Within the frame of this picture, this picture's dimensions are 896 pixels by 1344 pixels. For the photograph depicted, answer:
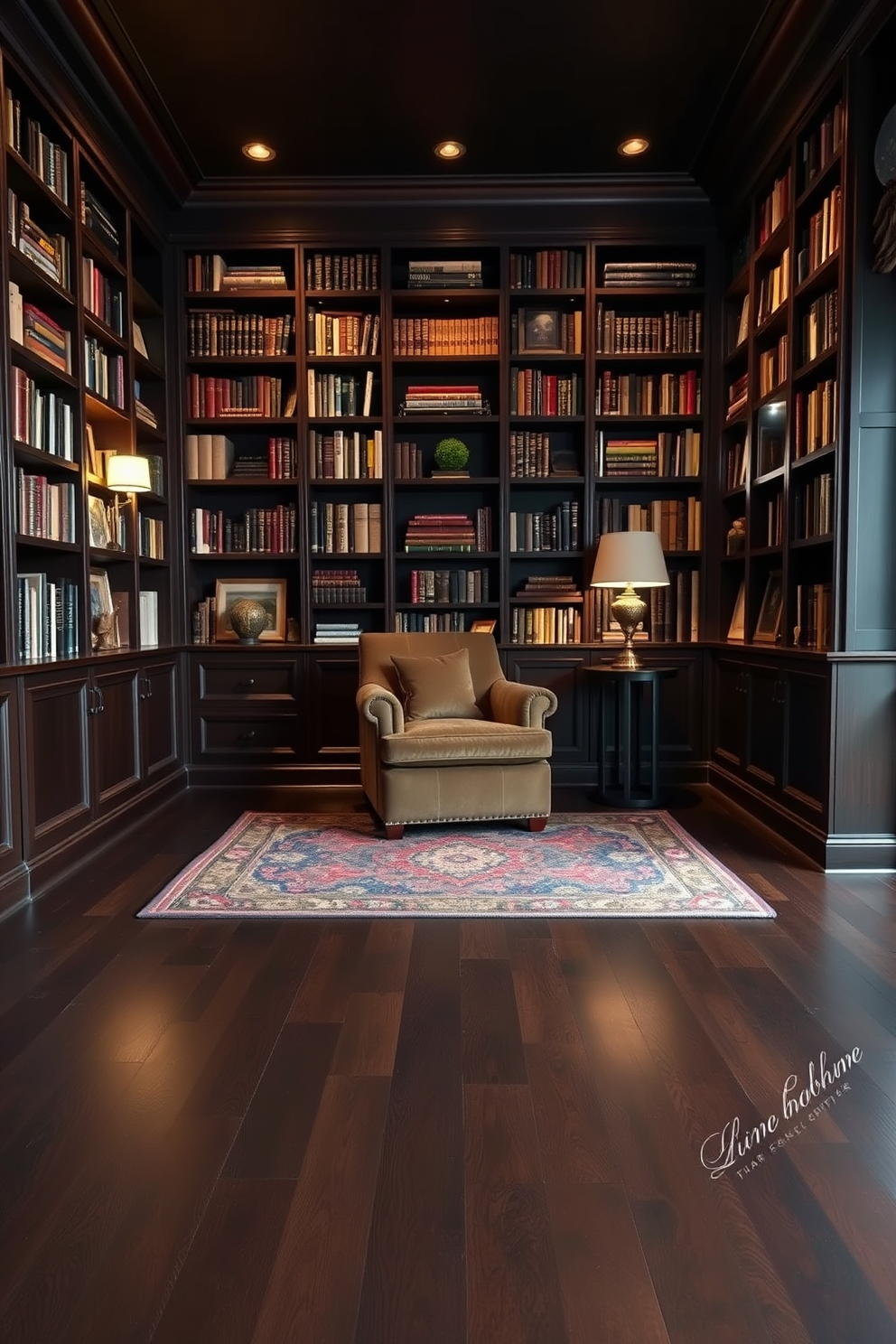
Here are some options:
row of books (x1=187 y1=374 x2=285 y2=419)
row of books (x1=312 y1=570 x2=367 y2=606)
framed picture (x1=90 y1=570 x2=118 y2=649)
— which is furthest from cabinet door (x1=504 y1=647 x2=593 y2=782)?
framed picture (x1=90 y1=570 x2=118 y2=649)

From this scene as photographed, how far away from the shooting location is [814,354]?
346cm

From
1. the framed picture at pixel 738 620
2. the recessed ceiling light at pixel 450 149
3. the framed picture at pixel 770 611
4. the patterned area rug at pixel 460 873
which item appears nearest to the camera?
the patterned area rug at pixel 460 873

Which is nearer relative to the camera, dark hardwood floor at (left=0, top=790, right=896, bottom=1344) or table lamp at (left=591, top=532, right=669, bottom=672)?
dark hardwood floor at (left=0, top=790, right=896, bottom=1344)

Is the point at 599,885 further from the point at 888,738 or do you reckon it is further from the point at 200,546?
the point at 200,546

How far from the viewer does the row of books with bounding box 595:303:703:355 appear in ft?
15.4

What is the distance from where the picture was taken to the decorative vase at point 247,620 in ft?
15.5

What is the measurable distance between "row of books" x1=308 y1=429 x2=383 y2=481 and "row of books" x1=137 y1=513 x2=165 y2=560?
2.94 feet

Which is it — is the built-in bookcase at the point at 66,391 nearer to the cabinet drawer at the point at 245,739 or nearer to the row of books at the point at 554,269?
the cabinet drawer at the point at 245,739

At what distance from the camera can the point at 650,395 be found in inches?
187

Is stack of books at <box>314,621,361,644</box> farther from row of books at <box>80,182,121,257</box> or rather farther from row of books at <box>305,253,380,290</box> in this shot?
row of books at <box>80,182,121,257</box>

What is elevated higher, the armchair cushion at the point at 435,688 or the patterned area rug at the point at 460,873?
the armchair cushion at the point at 435,688

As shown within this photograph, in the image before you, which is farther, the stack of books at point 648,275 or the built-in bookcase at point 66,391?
the stack of books at point 648,275

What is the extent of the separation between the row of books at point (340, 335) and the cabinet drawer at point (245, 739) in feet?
6.98

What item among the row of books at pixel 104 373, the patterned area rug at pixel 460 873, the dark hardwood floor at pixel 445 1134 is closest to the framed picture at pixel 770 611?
the patterned area rug at pixel 460 873
